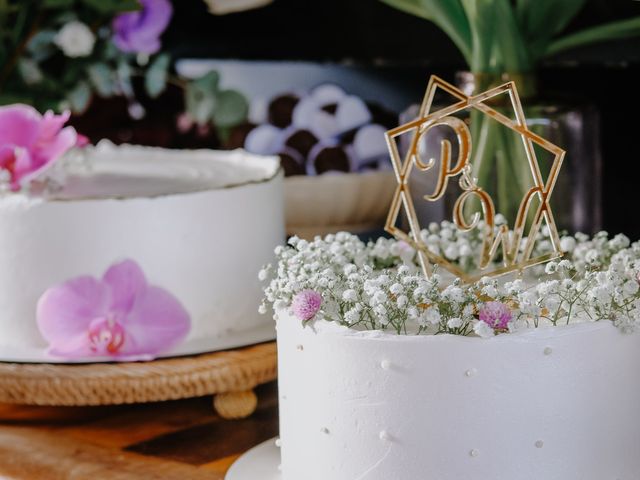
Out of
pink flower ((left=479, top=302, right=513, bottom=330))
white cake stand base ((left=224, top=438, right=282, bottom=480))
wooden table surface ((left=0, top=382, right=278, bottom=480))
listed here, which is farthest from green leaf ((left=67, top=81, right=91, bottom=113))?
pink flower ((left=479, top=302, right=513, bottom=330))

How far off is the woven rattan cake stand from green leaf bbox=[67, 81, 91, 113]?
0.69m

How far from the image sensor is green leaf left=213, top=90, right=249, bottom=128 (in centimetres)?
189

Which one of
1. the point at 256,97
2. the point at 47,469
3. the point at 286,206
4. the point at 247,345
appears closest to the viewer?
the point at 47,469

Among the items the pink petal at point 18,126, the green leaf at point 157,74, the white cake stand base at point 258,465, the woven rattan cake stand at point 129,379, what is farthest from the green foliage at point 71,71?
the white cake stand base at point 258,465

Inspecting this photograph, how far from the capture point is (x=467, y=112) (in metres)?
1.38

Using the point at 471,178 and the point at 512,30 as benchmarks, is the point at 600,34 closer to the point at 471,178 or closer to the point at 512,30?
the point at 512,30

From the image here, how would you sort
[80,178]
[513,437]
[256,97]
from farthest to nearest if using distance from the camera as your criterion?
[256,97]
[80,178]
[513,437]

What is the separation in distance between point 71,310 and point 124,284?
0.06 m

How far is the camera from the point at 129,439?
1.26 m

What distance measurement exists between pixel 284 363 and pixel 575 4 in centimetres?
59

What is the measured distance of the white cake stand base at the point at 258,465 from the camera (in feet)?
3.59

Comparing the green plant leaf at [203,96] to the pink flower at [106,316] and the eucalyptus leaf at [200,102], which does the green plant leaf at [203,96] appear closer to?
the eucalyptus leaf at [200,102]

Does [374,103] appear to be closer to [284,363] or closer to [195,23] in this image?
[195,23]

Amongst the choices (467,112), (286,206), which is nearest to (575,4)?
(467,112)
